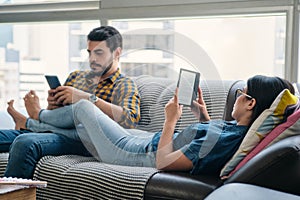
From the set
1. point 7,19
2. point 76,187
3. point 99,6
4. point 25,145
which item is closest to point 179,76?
point 76,187

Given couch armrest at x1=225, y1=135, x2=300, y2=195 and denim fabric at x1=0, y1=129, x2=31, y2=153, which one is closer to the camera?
couch armrest at x1=225, y1=135, x2=300, y2=195

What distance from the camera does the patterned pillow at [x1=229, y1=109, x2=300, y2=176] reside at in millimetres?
1960

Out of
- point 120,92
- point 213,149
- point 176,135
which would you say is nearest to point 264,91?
point 213,149

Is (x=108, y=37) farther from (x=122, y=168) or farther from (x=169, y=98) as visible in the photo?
(x=122, y=168)

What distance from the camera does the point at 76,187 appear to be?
2.24m

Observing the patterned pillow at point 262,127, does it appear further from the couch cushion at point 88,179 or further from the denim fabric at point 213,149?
the couch cushion at point 88,179

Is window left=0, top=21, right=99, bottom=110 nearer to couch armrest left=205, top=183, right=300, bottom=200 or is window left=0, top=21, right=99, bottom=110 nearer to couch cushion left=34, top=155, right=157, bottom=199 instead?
couch cushion left=34, top=155, right=157, bottom=199

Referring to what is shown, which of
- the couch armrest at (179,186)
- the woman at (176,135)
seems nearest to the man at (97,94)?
the woman at (176,135)

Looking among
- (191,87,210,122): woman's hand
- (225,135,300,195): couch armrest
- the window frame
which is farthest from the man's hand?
(225,135,300,195): couch armrest

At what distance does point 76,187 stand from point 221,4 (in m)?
1.64

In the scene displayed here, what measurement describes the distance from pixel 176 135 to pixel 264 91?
1.50ft

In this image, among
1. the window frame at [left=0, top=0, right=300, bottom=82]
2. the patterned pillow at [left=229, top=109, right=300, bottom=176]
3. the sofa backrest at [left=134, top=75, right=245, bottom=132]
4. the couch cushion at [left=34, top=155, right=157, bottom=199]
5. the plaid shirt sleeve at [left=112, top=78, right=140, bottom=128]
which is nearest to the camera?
the patterned pillow at [left=229, top=109, right=300, bottom=176]

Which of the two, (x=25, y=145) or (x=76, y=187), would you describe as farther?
(x=25, y=145)

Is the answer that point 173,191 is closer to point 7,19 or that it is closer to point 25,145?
Answer: point 25,145
